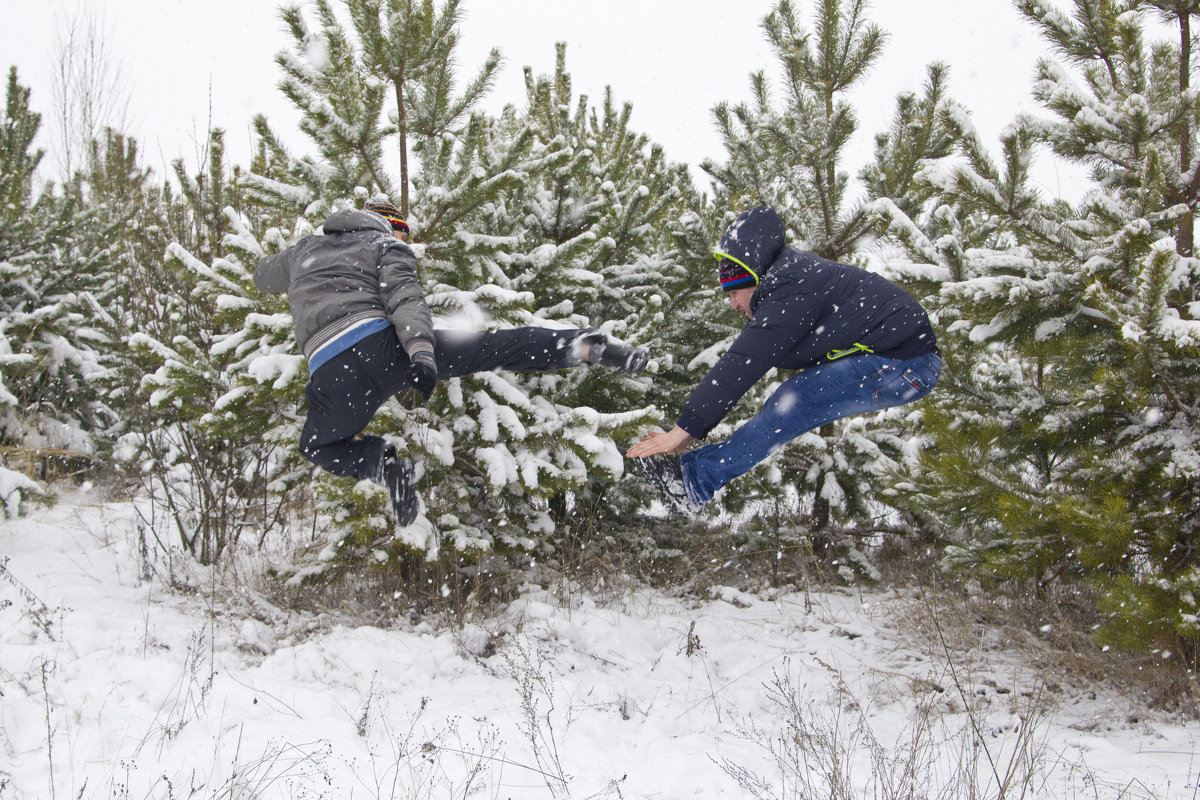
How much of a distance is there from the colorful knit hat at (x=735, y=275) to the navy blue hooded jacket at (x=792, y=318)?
3 centimetres

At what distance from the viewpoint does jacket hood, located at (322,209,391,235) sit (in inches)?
143

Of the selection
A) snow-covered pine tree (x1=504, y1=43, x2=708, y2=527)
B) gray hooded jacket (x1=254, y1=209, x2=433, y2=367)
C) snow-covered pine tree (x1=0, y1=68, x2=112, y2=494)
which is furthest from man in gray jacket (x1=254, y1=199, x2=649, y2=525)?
snow-covered pine tree (x1=0, y1=68, x2=112, y2=494)

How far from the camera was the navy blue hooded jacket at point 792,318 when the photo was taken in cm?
333

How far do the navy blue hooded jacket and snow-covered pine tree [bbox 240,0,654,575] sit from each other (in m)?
1.01

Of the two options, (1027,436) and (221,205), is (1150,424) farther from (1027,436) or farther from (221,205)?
(221,205)

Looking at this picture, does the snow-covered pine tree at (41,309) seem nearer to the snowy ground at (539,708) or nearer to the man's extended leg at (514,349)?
the snowy ground at (539,708)

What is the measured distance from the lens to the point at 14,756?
9.94 ft

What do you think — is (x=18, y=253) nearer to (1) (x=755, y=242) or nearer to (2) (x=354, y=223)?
(2) (x=354, y=223)

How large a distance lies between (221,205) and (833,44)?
193 inches

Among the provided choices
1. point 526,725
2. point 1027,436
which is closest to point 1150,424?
point 1027,436

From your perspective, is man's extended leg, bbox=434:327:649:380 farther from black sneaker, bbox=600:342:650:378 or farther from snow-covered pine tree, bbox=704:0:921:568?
snow-covered pine tree, bbox=704:0:921:568

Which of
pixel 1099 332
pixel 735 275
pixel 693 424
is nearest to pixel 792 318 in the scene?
pixel 735 275

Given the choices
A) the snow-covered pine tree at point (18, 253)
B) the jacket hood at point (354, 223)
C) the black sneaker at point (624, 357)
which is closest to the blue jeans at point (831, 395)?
the black sneaker at point (624, 357)

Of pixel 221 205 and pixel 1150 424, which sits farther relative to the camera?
pixel 221 205
